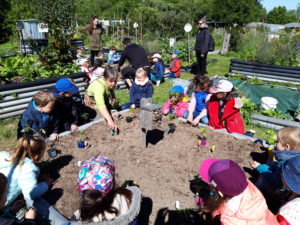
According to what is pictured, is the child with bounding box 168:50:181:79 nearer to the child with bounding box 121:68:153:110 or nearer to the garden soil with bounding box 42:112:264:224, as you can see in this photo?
the child with bounding box 121:68:153:110

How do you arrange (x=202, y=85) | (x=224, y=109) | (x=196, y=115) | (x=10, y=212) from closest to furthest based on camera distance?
(x=10, y=212) → (x=224, y=109) → (x=202, y=85) → (x=196, y=115)

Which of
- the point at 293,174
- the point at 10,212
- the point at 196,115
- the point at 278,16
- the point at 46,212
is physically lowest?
the point at 46,212

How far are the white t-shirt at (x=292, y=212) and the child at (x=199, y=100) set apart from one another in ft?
8.16

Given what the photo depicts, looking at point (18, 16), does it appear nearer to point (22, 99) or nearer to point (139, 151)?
point (22, 99)

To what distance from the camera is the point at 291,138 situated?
8.11 ft

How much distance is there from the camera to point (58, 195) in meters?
2.66

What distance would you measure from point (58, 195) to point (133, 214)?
1263 mm

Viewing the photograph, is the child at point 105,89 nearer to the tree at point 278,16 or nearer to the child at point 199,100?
the child at point 199,100

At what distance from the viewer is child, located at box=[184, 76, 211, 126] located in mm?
4309

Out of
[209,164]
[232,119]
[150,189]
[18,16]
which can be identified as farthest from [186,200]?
[18,16]

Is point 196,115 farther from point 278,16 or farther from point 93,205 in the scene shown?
point 278,16

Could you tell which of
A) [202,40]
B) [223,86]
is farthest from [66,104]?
[202,40]

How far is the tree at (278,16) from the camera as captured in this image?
206ft

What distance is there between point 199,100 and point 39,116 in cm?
289
